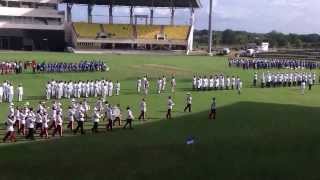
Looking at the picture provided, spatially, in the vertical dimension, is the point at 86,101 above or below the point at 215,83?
below

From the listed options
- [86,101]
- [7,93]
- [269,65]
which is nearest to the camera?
[86,101]

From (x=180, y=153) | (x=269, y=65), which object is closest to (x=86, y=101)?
(x=180, y=153)

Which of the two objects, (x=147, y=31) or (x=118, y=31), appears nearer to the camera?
(x=118, y=31)

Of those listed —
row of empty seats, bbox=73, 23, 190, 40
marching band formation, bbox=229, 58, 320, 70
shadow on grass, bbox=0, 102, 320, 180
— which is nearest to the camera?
shadow on grass, bbox=0, 102, 320, 180

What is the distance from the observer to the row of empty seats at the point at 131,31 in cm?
9075

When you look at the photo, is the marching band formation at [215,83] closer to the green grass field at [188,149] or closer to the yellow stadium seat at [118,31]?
the green grass field at [188,149]

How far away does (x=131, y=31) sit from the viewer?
9331 centimetres

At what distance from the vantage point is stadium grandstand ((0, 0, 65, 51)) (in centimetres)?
8506

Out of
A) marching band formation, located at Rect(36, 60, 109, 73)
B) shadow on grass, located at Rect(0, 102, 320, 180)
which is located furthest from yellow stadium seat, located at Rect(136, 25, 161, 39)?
shadow on grass, located at Rect(0, 102, 320, 180)

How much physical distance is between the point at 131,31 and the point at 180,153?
250 ft

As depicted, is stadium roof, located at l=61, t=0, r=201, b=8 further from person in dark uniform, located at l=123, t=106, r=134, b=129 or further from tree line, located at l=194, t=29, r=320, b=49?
person in dark uniform, located at l=123, t=106, r=134, b=129

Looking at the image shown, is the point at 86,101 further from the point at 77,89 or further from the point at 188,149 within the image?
the point at 188,149

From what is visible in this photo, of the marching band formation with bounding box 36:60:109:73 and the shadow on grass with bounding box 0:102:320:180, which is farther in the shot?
the marching band formation with bounding box 36:60:109:73

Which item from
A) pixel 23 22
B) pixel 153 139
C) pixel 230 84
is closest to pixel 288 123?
pixel 153 139
